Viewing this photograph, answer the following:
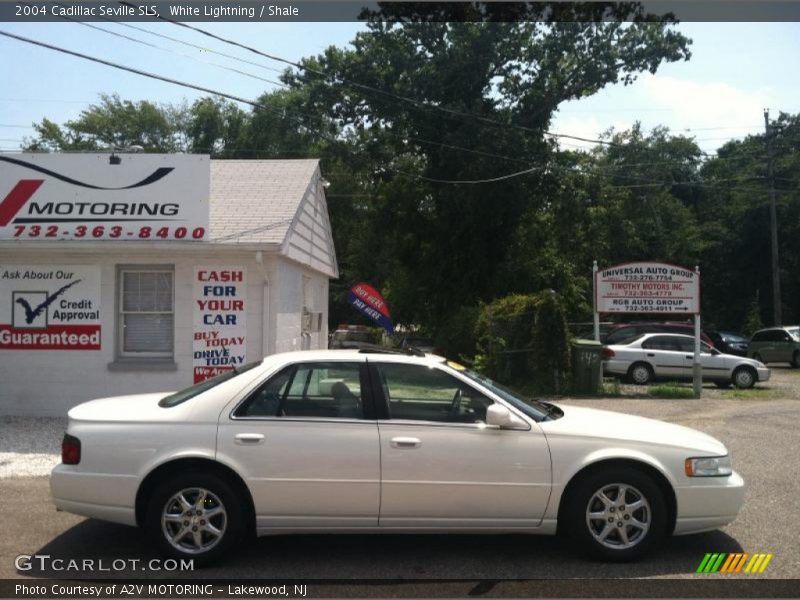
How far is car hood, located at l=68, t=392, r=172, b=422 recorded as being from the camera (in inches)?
221

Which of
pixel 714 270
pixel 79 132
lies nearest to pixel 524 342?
pixel 714 270

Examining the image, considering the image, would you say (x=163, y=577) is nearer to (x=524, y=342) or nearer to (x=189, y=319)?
(x=189, y=319)

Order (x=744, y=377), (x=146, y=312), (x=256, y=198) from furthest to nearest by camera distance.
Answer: (x=744, y=377), (x=256, y=198), (x=146, y=312)

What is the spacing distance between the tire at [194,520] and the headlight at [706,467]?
3265mm

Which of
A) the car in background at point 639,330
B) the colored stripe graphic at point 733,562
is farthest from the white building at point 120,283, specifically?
the car in background at point 639,330

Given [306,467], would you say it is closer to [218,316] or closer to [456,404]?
[456,404]

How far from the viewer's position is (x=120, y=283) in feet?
37.9

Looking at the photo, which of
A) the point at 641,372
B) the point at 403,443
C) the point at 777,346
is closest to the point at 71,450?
the point at 403,443

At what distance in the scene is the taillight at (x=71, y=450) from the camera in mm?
5480

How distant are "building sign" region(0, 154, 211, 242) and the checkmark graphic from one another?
2.89 ft

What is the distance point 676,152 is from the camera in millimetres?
57125

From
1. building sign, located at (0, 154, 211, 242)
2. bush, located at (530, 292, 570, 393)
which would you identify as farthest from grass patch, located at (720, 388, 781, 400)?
building sign, located at (0, 154, 211, 242)

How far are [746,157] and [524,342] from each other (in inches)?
1610

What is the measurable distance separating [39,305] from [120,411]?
660 cm
